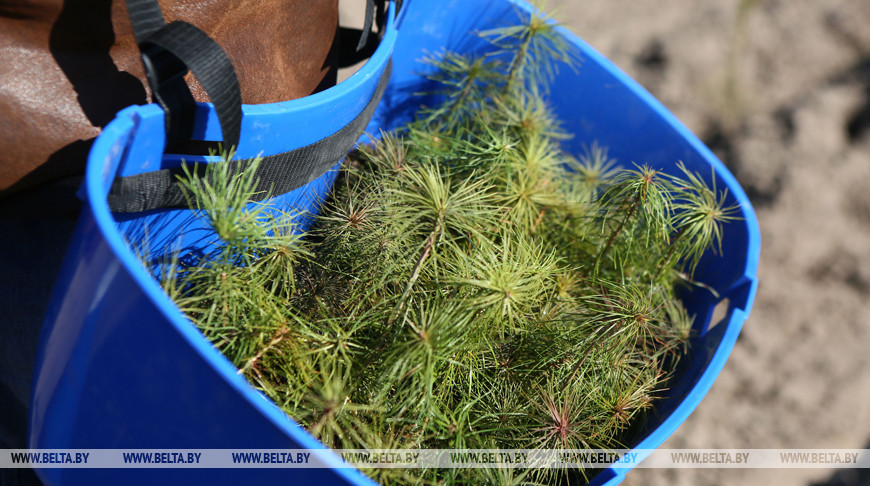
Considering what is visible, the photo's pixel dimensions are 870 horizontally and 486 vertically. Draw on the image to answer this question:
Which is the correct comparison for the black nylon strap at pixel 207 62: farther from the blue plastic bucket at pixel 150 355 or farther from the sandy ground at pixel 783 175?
the sandy ground at pixel 783 175

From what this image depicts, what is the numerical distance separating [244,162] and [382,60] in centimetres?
15

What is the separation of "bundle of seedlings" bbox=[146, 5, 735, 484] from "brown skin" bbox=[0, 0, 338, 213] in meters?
0.10

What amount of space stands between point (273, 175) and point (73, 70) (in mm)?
157

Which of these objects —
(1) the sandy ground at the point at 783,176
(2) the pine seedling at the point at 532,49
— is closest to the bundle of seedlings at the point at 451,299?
(2) the pine seedling at the point at 532,49

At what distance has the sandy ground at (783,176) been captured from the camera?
0.94 metres

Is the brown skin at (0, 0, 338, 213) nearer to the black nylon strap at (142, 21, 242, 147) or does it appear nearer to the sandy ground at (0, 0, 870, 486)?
the black nylon strap at (142, 21, 242, 147)

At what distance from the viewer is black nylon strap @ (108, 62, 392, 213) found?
406mm

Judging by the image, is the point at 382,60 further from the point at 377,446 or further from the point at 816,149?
the point at 816,149

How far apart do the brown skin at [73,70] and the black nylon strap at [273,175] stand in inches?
2.6

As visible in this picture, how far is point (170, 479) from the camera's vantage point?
390 millimetres

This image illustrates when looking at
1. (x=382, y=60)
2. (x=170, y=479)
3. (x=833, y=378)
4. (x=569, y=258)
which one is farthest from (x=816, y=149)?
(x=170, y=479)

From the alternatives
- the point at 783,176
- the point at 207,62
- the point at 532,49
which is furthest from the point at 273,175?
the point at 783,176

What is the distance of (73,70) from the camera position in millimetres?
444

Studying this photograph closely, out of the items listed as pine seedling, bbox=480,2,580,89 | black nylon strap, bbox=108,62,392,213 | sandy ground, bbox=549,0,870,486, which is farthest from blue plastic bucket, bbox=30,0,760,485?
sandy ground, bbox=549,0,870,486
